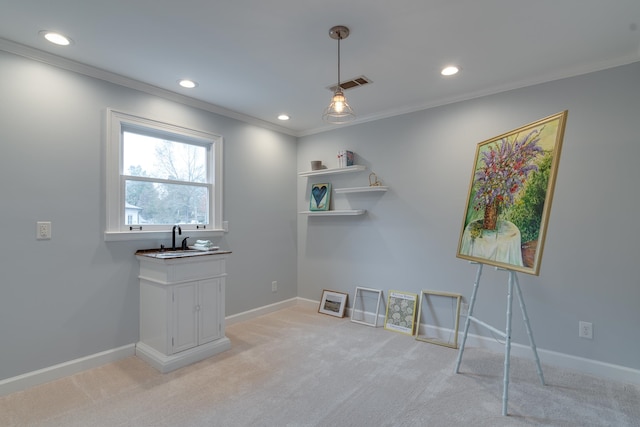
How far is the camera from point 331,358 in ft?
9.31

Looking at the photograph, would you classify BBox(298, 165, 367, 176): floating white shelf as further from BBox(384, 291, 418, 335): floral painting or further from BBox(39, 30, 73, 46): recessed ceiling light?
BBox(39, 30, 73, 46): recessed ceiling light

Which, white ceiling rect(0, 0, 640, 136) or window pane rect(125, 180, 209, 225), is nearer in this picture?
white ceiling rect(0, 0, 640, 136)

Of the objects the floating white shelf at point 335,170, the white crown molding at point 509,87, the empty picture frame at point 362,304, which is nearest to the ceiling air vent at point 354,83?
the white crown molding at point 509,87

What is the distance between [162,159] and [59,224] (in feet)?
3.51

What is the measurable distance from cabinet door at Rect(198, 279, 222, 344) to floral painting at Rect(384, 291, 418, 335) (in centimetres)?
183

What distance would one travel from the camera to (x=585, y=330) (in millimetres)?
2631

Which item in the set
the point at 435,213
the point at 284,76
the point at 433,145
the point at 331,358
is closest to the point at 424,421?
the point at 331,358

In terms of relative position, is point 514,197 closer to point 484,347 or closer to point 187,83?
point 484,347

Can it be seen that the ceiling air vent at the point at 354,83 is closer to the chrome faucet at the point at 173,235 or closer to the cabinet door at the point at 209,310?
the chrome faucet at the point at 173,235

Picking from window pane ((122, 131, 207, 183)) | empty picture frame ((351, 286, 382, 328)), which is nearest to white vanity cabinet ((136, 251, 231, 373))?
window pane ((122, 131, 207, 183))

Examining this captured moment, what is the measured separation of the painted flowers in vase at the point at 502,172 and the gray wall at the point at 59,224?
292 cm

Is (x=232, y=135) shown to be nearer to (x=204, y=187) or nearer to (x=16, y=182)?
(x=204, y=187)

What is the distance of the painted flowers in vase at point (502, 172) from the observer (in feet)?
7.27

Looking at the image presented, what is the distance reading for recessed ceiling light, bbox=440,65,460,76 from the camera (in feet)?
8.79
